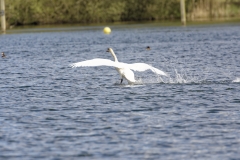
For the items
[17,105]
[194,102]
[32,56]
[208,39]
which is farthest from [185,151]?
[208,39]

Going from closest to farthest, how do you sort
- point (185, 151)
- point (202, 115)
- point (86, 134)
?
1. point (185, 151)
2. point (86, 134)
3. point (202, 115)

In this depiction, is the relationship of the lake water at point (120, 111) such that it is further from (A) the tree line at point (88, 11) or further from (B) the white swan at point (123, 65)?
(A) the tree line at point (88, 11)

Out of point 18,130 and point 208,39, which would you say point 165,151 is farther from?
point 208,39

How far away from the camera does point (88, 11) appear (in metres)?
97.6

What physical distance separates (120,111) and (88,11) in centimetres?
7948

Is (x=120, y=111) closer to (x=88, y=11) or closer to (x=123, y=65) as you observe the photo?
(x=123, y=65)

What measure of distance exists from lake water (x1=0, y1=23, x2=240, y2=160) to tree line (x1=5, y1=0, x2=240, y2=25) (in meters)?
59.3

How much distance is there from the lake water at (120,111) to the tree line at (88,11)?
5935 centimetres

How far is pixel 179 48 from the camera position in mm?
45094

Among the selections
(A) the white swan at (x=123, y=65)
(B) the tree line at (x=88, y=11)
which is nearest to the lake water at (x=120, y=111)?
(A) the white swan at (x=123, y=65)

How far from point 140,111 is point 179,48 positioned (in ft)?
87.4

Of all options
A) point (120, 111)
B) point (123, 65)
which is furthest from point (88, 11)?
point (120, 111)

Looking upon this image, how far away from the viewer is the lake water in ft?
47.0

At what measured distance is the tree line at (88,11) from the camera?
314 feet
